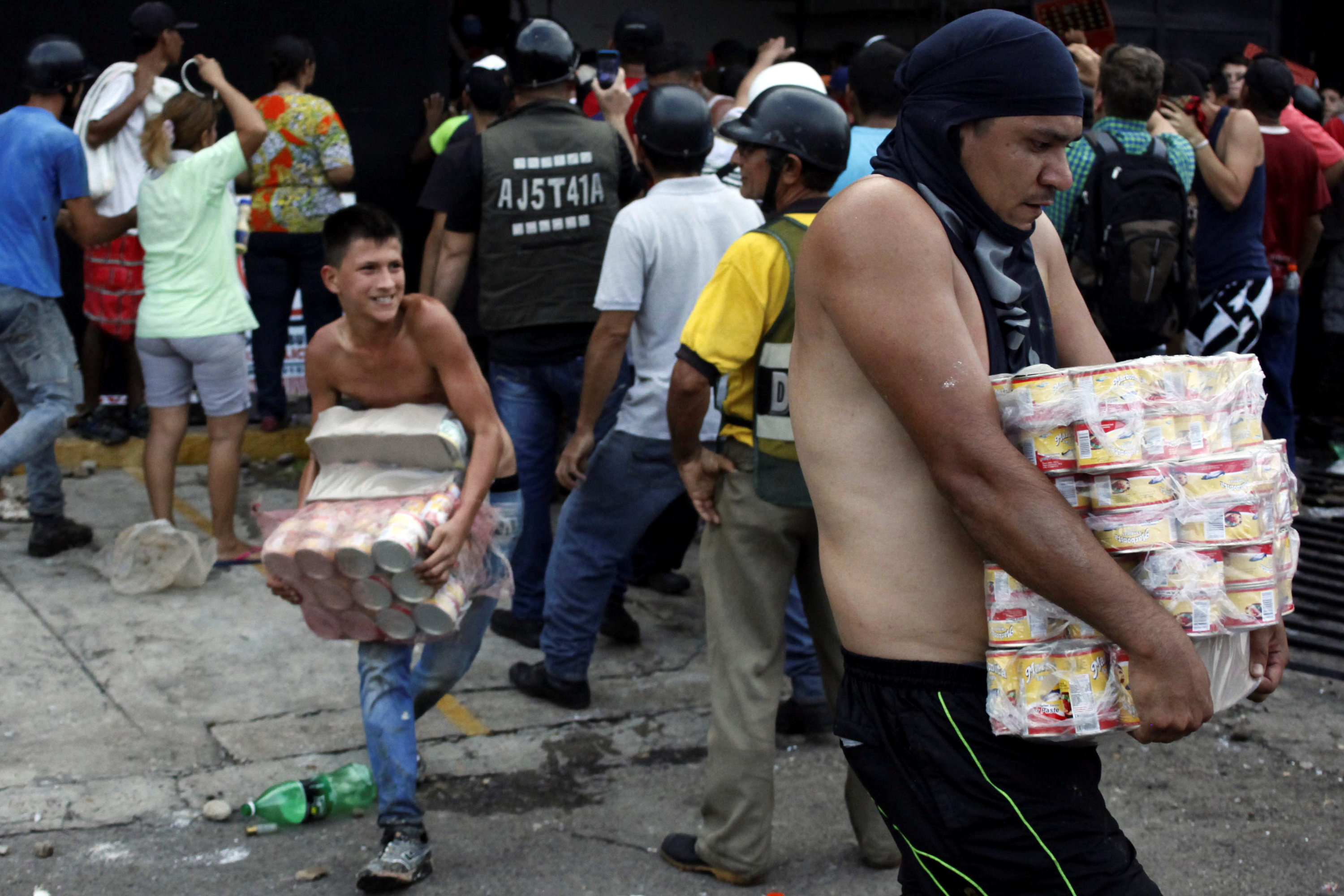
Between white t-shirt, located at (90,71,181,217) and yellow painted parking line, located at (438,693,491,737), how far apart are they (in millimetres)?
3341

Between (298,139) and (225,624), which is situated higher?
(298,139)

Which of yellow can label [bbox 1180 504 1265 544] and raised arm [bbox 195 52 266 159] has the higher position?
raised arm [bbox 195 52 266 159]

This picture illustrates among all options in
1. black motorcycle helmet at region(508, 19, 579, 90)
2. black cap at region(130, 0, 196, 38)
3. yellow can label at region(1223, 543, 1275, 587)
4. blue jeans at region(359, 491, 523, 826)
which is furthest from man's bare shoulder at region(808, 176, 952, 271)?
black cap at region(130, 0, 196, 38)

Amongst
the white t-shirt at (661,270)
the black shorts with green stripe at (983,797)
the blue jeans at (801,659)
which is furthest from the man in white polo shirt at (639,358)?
the black shorts with green stripe at (983,797)

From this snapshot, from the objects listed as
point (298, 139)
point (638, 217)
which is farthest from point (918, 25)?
point (638, 217)

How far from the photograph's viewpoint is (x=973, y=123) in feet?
6.94

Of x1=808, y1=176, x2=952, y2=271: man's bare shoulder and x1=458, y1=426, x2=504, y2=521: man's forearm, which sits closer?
x1=808, y1=176, x2=952, y2=271: man's bare shoulder

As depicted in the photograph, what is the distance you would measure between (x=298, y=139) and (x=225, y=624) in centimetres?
289

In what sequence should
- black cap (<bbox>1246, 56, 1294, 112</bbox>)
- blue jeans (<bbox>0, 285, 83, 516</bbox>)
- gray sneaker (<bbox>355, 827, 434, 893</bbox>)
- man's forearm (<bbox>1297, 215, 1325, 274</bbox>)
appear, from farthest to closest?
man's forearm (<bbox>1297, 215, 1325, 274</bbox>) < black cap (<bbox>1246, 56, 1294, 112</bbox>) < blue jeans (<bbox>0, 285, 83, 516</bbox>) < gray sneaker (<bbox>355, 827, 434, 893</bbox>)

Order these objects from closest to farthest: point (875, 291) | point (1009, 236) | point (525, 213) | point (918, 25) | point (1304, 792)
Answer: point (875, 291)
point (1009, 236)
point (1304, 792)
point (525, 213)
point (918, 25)

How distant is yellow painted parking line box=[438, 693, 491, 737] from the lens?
4.68 meters

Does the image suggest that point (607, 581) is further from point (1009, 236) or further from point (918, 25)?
point (918, 25)

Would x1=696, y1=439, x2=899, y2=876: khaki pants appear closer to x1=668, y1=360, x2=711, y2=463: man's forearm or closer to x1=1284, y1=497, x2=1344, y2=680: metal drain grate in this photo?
x1=668, y1=360, x2=711, y2=463: man's forearm

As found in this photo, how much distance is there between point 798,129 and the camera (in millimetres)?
3727
